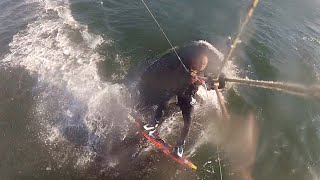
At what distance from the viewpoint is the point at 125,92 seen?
1278 cm

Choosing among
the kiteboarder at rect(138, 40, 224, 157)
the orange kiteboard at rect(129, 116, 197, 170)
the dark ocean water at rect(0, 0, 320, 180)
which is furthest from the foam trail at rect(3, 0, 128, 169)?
the kiteboarder at rect(138, 40, 224, 157)

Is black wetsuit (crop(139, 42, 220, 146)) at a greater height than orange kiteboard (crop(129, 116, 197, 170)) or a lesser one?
greater

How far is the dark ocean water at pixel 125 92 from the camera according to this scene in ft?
33.3

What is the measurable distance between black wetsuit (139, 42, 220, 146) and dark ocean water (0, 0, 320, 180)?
0.88 metres

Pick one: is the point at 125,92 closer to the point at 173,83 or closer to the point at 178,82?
the point at 173,83

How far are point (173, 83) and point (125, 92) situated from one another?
2.69m

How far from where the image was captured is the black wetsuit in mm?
10188

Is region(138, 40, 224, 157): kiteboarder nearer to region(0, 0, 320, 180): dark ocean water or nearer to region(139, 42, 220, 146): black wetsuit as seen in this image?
region(139, 42, 220, 146): black wetsuit

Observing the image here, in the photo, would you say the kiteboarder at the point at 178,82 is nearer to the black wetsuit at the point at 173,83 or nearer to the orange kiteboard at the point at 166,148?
the black wetsuit at the point at 173,83

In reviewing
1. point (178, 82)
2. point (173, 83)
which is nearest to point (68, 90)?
point (173, 83)

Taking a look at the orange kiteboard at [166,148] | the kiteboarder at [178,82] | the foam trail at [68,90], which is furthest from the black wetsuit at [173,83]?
the foam trail at [68,90]

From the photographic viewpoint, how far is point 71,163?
9898mm

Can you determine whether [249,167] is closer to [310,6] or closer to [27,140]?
[27,140]

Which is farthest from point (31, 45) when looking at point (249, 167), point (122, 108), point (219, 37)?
point (249, 167)
